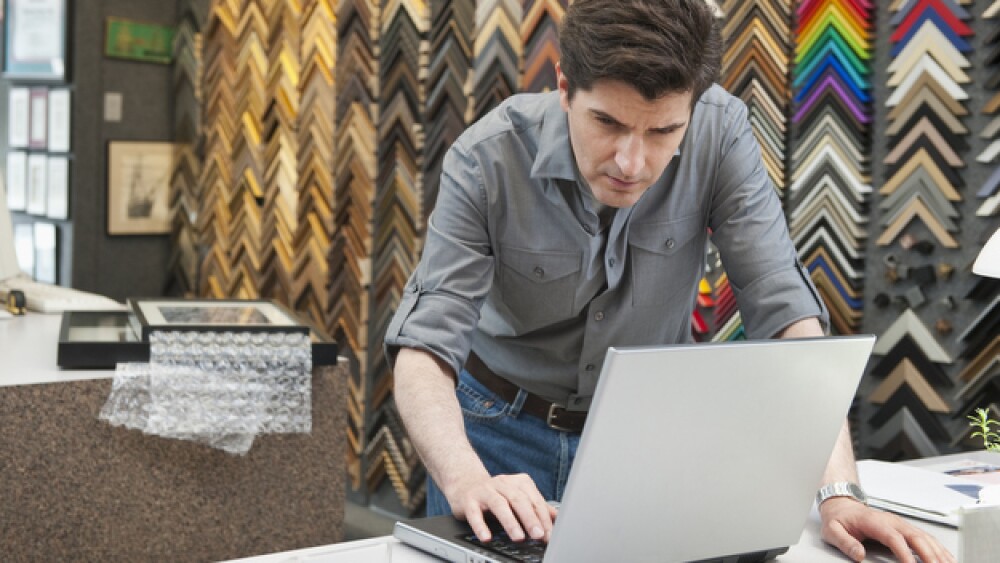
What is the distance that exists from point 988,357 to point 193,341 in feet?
5.98

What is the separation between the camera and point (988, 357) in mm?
2740

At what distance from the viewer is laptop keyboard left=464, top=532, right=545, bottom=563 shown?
1.34m

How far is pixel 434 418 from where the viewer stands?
168cm

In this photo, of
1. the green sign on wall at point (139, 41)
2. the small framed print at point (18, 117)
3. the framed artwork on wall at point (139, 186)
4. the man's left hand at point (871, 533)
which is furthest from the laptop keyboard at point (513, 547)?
the small framed print at point (18, 117)

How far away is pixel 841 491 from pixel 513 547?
1.60 feet

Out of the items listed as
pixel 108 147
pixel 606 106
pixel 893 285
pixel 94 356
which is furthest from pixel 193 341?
pixel 108 147

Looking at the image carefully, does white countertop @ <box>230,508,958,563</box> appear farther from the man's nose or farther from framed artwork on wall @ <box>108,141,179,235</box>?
framed artwork on wall @ <box>108,141,179,235</box>

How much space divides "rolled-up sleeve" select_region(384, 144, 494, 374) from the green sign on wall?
4.34m

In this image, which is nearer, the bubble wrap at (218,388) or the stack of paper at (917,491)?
the stack of paper at (917,491)

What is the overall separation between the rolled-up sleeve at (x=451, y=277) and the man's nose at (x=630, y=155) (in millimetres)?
345

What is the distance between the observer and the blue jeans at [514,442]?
2020 millimetres

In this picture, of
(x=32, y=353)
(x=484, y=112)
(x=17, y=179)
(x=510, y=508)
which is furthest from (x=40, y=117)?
(x=510, y=508)

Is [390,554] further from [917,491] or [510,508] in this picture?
[917,491]

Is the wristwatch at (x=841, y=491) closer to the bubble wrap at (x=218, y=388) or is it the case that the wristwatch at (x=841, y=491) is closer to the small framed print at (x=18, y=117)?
the bubble wrap at (x=218, y=388)
